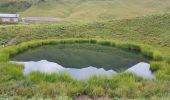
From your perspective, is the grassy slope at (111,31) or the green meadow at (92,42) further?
the grassy slope at (111,31)

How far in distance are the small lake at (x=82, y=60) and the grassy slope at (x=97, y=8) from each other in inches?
1966

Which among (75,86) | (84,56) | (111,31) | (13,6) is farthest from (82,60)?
(13,6)

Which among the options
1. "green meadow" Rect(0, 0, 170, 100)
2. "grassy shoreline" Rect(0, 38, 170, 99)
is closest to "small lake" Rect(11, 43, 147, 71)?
"green meadow" Rect(0, 0, 170, 100)

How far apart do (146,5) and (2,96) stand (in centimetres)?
9772

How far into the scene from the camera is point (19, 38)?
1704 inches

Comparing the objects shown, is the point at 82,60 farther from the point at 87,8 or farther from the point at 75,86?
the point at 87,8

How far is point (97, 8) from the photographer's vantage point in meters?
102

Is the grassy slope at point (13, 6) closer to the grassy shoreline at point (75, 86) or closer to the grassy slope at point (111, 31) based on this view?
the grassy slope at point (111, 31)

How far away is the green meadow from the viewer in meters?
16.5

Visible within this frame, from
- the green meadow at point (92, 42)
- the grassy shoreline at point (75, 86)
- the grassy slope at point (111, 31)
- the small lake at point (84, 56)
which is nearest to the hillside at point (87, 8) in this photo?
the green meadow at point (92, 42)

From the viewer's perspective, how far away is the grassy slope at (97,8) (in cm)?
9231

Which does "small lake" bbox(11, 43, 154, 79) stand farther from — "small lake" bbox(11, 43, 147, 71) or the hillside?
the hillside

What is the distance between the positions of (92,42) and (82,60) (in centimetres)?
1013

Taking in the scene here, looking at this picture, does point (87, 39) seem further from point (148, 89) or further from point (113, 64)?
point (148, 89)
